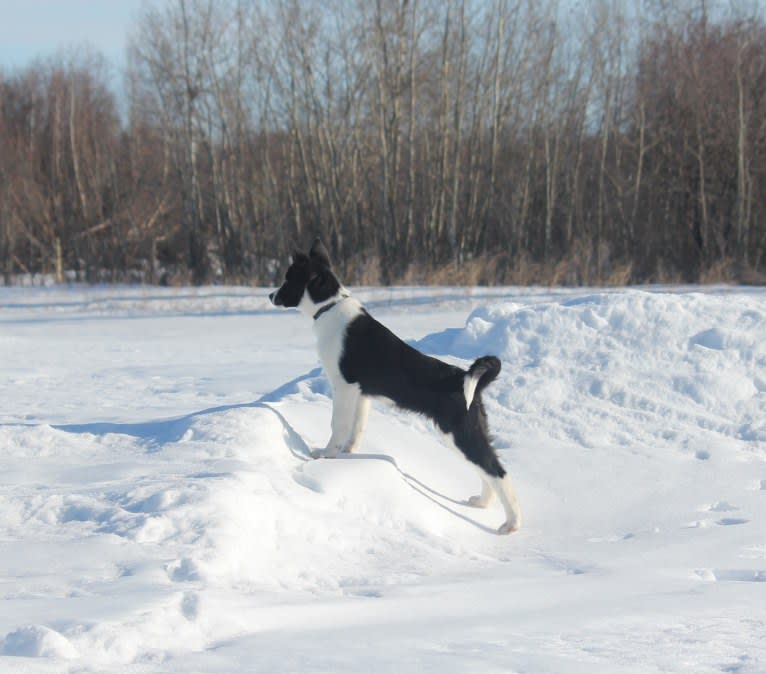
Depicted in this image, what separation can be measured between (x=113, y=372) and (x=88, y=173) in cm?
2420

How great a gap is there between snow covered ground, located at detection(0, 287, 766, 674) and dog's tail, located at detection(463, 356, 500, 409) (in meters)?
0.75

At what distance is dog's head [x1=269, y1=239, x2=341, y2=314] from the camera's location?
6.30 m

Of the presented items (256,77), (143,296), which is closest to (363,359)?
(143,296)

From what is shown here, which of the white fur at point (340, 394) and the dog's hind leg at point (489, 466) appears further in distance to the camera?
the white fur at point (340, 394)

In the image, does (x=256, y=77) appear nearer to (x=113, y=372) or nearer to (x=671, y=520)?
(x=113, y=372)

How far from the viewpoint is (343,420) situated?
20.1ft

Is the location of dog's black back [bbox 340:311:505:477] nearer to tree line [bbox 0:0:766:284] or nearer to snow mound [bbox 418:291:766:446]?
snow mound [bbox 418:291:766:446]

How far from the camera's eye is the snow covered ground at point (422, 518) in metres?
3.52

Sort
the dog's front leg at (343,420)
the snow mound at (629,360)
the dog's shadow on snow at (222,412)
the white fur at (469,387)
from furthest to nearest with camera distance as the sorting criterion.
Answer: the snow mound at (629,360), the dog's front leg at (343,420), the dog's shadow on snow at (222,412), the white fur at (469,387)

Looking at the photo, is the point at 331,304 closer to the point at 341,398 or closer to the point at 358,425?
Result: the point at 341,398

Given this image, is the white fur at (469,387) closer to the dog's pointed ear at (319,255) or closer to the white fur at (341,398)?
the white fur at (341,398)

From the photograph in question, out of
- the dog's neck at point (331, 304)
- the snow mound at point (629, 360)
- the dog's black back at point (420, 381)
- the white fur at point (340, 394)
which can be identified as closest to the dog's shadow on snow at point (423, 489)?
the white fur at point (340, 394)

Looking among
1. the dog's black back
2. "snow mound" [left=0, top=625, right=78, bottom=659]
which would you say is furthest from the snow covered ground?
the dog's black back

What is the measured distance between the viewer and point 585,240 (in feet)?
95.4
